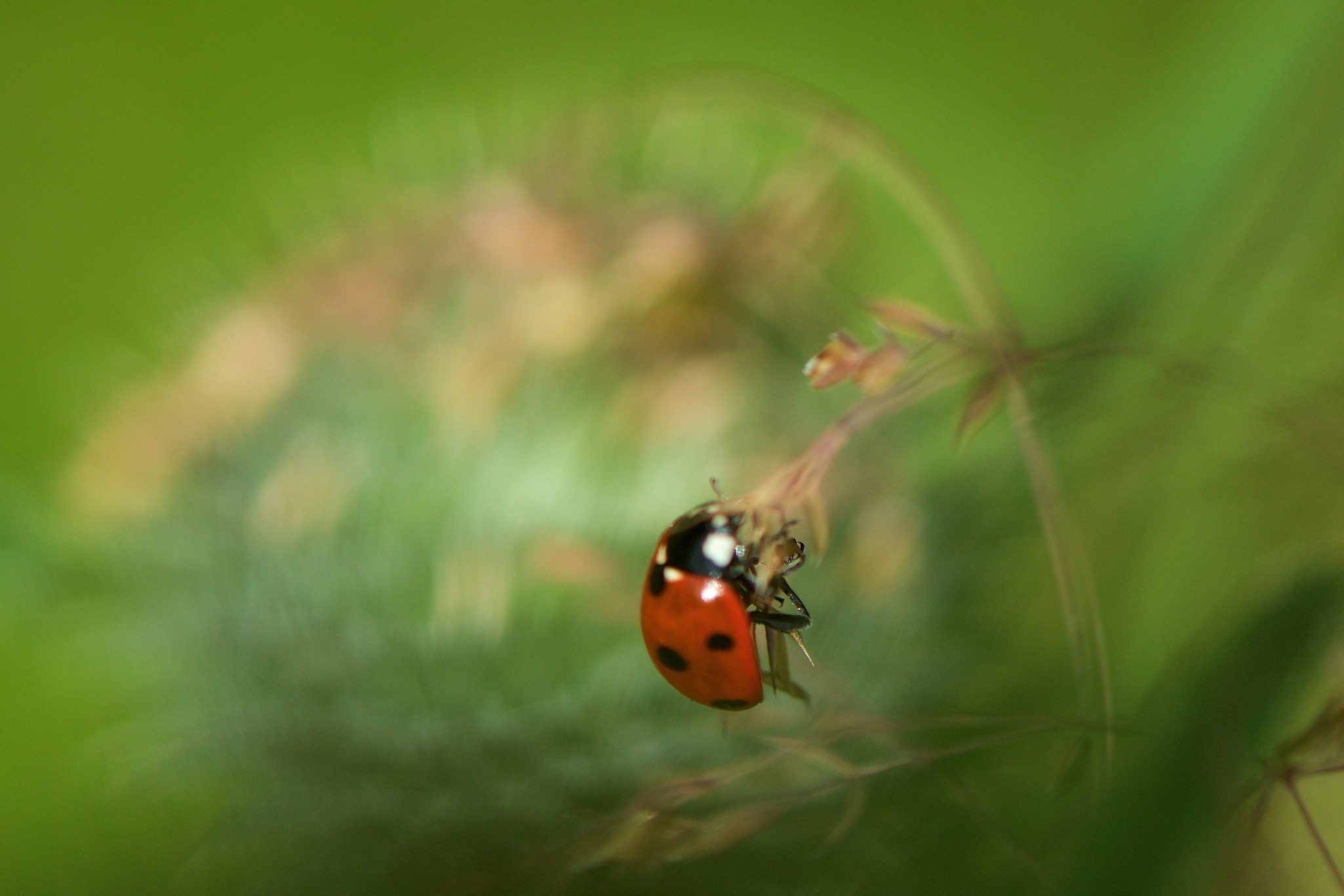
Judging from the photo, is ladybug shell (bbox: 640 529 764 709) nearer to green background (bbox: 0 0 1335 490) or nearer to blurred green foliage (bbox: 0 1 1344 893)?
blurred green foliage (bbox: 0 1 1344 893)

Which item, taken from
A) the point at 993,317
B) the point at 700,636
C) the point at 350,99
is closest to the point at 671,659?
the point at 700,636

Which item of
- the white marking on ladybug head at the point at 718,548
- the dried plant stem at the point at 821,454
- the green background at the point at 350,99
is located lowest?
the dried plant stem at the point at 821,454

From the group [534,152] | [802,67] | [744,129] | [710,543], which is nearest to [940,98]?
[802,67]

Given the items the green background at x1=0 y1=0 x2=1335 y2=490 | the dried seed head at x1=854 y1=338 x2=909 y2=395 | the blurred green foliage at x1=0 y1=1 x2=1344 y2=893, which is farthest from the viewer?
the green background at x1=0 y1=0 x2=1335 y2=490

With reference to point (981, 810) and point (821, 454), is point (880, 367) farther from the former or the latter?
point (981, 810)

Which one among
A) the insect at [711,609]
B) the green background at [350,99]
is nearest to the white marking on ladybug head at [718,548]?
the insect at [711,609]

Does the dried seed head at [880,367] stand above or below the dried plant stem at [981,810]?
above

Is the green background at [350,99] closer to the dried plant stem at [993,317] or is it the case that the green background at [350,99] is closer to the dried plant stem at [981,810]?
the dried plant stem at [993,317]

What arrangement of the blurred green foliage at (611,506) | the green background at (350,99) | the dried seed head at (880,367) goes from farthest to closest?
the green background at (350,99) < the blurred green foliage at (611,506) < the dried seed head at (880,367)

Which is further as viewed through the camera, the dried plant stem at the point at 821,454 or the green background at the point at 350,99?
the green background at the point at 350,99

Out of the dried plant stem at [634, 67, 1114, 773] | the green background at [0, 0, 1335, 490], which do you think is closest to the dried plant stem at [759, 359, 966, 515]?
the dried plant stem at [634, 67, 1114, 773]
